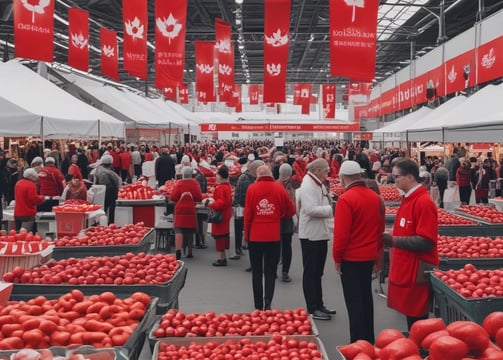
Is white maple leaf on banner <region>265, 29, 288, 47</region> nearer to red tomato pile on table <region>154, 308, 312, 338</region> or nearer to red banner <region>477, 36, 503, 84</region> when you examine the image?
red banner <region>477, 36, 503, 84</region>

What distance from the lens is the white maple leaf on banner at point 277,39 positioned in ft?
40.4

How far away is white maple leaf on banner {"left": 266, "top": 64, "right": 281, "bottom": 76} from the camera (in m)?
13.1

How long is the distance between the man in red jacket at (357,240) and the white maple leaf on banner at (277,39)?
320 inches

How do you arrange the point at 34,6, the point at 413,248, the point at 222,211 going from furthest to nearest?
1. the point at 34,6
2. the point at 222,211
3. the point at 413,248

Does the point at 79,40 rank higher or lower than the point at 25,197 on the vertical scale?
higher

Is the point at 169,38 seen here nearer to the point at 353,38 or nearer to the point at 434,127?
the point at 353,38

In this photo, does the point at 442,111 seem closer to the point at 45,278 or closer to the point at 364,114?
the point at 45,278

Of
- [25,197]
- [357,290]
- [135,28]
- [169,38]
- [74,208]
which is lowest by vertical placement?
[357,290]

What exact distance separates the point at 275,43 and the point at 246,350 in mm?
9989

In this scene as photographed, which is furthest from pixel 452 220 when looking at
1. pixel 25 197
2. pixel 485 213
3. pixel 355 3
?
pixel 25 197

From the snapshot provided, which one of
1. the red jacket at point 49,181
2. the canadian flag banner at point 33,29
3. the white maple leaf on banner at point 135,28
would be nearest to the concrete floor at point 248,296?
the red jacket at point 49,181

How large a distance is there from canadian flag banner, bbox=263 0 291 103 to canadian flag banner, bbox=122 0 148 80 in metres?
2.86

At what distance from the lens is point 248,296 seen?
7.23 metres

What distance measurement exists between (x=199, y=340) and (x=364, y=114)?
115ft
